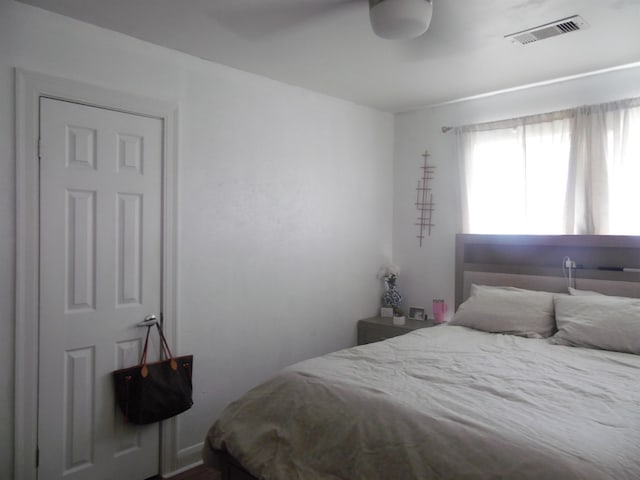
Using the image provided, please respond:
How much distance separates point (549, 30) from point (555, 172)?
1.21 meters

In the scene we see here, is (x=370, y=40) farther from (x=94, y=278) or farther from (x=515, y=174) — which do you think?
(x=94, y=278)

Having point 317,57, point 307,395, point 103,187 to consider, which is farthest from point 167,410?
point 317,57

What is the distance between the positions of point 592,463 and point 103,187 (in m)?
2.43

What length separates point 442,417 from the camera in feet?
5.40

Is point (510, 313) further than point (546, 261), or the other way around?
point (546, 261)

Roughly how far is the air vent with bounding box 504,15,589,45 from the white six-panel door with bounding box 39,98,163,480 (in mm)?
2098

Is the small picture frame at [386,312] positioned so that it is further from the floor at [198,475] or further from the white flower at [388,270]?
the floor at [198,475]

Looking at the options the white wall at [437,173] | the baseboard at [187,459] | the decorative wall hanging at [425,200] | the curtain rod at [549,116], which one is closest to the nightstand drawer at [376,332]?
the white wall at [437,173]

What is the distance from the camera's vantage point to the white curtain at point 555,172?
121 inches

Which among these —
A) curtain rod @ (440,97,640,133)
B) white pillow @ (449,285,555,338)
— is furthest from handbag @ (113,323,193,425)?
curtain rod @ (440,97,640,133)

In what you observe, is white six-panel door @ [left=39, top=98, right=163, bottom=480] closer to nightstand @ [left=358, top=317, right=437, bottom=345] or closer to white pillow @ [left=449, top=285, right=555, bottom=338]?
nightstand @ [left=358, top=317, right=437, bottom=345]

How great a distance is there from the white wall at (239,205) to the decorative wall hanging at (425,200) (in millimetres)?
445

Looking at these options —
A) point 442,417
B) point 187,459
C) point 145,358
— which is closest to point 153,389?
point 145,358

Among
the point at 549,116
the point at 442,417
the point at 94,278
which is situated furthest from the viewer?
the point at 549,116
